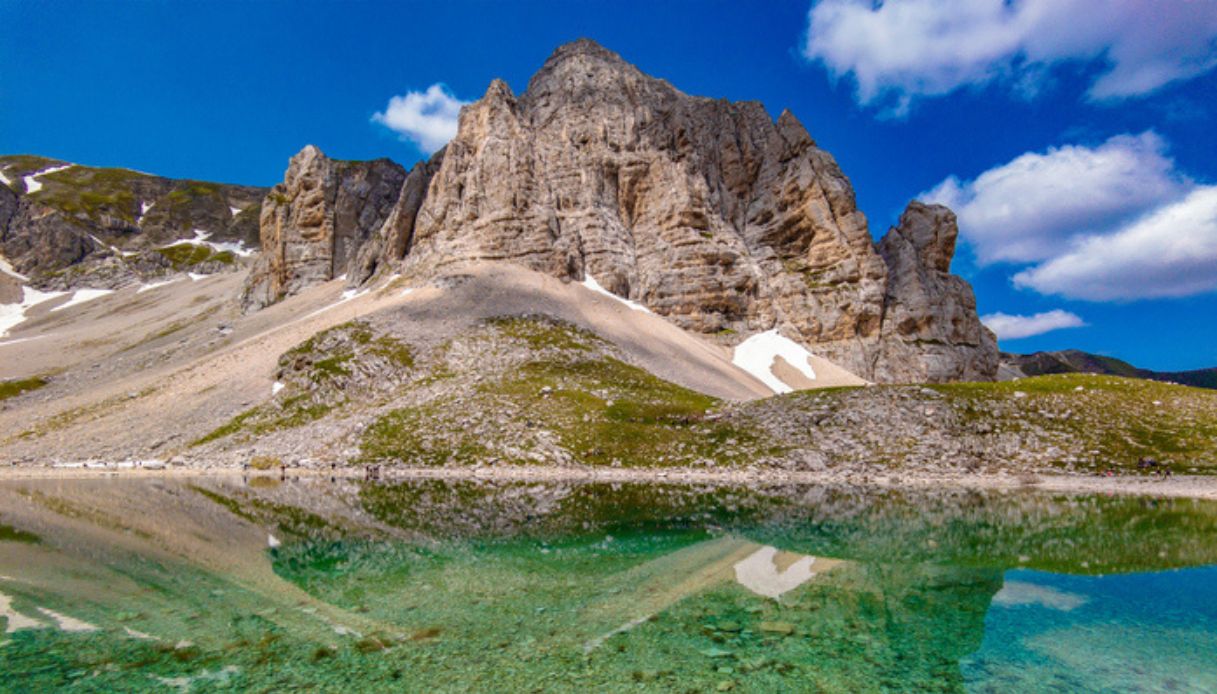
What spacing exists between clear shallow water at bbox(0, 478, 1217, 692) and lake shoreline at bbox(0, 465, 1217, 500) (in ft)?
28.9

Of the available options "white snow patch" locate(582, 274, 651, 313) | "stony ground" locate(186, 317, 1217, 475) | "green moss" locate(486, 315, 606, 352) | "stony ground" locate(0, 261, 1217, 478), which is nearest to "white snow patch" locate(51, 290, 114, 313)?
"stony ground" locate(0, 261, 1217, 478)

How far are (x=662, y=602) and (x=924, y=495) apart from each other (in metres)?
24.9

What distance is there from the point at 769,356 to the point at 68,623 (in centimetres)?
9908

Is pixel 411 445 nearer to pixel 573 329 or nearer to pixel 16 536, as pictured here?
pixel 16 536

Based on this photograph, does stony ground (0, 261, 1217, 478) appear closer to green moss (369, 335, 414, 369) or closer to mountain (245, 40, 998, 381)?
green moss (369, 335, 414, 369)

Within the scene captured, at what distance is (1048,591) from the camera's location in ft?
49.7

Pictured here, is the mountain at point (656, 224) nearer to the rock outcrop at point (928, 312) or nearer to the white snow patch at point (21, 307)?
the rock outcrop at point (928, 312)

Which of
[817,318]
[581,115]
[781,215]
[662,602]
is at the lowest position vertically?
[662,602]

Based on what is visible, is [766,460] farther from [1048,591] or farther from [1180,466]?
[1048,591]

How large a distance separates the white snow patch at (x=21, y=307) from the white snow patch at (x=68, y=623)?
7177 inches

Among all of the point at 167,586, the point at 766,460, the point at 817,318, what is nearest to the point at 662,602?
the point at 167,586

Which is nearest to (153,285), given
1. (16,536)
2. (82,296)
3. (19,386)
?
(82,296)

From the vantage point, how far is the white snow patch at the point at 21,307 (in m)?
152

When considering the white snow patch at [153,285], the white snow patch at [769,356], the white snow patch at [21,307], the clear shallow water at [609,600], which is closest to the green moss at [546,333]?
the white snow patch at [769,356]
